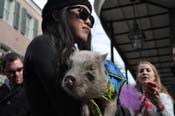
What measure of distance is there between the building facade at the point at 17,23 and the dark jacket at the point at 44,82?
70.5 ft

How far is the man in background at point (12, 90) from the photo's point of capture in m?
2.75

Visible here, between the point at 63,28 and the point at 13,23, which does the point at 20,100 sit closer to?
the point at 63,28

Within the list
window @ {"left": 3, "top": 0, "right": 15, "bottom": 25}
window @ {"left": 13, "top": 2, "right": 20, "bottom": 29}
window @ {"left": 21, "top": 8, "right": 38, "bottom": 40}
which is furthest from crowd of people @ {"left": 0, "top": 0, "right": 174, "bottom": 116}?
window @ {"left": 21, "top": 8, "right": 38, "bottom": 40}

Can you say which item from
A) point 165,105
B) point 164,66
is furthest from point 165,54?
point 165,105

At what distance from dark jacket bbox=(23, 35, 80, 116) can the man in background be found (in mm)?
1045

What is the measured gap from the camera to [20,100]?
2.80m

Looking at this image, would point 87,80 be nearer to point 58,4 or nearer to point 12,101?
point 58,4

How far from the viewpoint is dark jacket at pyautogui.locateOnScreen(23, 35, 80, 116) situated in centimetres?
127

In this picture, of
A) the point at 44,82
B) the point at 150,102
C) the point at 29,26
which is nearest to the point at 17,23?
the point at 29,26

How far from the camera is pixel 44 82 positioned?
1.37 m

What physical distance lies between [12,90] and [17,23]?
74.2 ft

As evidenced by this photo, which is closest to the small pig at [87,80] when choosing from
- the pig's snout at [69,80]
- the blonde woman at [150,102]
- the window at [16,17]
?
the pig's snout at [69,80]

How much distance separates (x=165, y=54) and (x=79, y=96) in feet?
37.9

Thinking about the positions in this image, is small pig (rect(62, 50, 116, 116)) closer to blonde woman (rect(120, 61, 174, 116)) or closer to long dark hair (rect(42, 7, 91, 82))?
long dark hair (rect(42, 7, 91, 82))
